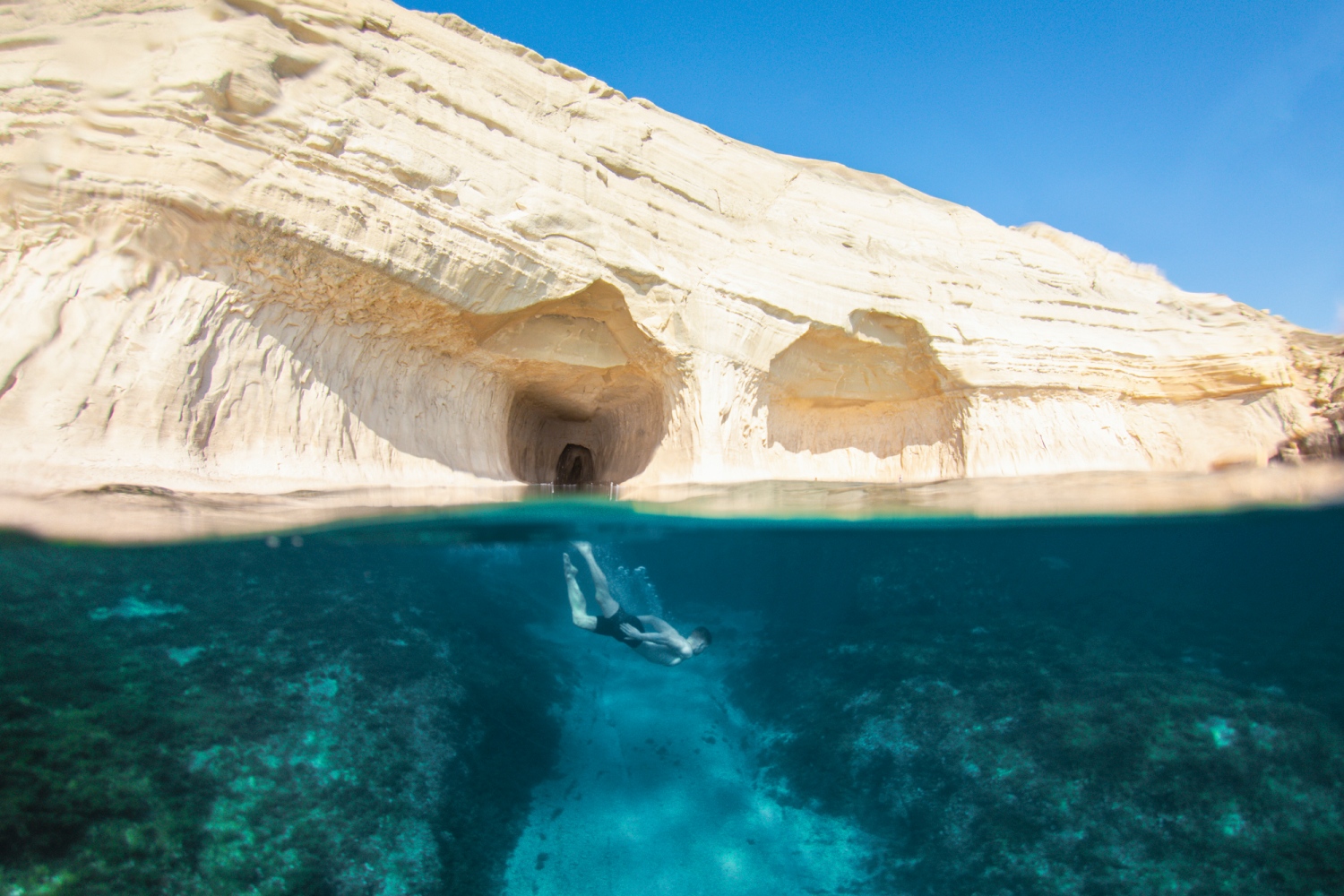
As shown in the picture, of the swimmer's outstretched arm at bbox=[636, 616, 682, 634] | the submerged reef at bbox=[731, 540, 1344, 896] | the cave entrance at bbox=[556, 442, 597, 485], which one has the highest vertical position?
the cave entrance at bbox=[556, 442, 597, 485]

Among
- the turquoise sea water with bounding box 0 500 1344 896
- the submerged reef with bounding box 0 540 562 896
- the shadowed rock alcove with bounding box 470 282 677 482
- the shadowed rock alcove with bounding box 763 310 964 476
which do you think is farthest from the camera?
the shadowed rock alcove with bounding box 763 310 964 476

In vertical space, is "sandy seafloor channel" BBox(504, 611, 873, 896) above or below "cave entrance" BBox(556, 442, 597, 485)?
below

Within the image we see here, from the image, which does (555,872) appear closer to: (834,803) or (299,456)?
(834,803)

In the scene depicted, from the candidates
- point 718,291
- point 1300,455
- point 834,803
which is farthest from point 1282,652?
point 718,291

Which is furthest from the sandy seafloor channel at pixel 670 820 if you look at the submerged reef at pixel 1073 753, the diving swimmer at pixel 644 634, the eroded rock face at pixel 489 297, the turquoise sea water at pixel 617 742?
the eroded rock face at pixel 489 297

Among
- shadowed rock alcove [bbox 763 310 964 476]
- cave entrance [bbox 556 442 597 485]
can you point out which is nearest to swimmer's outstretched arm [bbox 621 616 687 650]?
shadowed rock alcove [bbox 763 310 964 476]

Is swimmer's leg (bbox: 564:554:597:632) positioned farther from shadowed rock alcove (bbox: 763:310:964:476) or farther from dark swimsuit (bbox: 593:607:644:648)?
shadowed rock alcove (bbox: 763:310:964:476)
